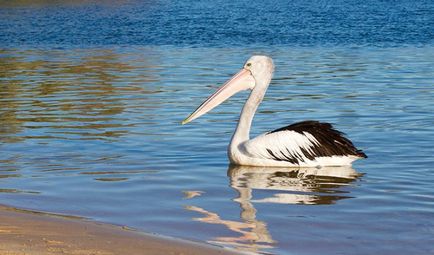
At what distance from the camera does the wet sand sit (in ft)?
13.4

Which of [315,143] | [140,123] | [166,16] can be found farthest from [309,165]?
[166,16]

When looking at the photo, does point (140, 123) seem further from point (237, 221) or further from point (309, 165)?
point (237, 221)

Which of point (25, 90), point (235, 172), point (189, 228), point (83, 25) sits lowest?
point (189, 228)

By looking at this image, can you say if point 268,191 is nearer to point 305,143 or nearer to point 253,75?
point 305,143

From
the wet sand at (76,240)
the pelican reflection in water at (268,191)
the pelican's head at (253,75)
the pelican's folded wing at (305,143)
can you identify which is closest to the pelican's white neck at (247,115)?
the pelican's head at (253,75)

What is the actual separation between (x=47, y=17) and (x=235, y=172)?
25.7 m

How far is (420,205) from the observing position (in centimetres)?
585

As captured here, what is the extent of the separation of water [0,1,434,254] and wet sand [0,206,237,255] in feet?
1.15

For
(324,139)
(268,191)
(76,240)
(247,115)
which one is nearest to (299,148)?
(324,139)

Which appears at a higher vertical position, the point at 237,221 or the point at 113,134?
the point at 113,134

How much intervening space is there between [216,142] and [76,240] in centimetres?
429

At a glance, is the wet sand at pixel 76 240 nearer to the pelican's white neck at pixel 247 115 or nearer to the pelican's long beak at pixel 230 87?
the pelican's white neck at pixel 247 115

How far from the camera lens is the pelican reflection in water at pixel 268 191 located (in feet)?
15.9

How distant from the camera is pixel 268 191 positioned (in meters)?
6.42
